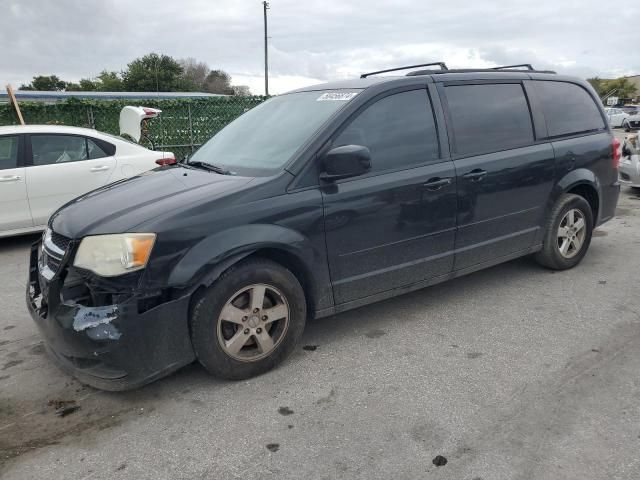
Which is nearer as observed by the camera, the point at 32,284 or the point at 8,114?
the point at 32,284

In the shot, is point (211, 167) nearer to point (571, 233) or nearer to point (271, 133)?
point (271, 133)

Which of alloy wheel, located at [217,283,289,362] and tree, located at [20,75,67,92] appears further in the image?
tree, located at [20,75,67,92]

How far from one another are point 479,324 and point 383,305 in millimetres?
787

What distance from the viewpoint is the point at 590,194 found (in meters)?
5.18

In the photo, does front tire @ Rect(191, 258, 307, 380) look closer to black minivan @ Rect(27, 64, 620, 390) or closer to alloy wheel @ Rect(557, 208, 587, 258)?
black minivan @ Rect(27, 64, 620, 390)

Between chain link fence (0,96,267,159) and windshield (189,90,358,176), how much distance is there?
7198 millimetres

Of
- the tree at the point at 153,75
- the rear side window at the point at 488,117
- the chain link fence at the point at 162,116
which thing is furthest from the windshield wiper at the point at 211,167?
the tree at the point at 153,75

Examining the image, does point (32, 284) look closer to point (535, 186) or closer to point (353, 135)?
point (353, 135)

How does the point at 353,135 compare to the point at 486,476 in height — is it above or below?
above

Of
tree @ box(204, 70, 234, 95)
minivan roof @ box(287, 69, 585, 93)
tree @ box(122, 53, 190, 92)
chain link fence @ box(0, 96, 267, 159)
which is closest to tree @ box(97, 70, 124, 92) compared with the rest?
tree @ box(122, 53, 190, 92)

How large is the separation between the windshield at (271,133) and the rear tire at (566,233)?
7.57 ft

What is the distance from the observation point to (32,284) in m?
3.48

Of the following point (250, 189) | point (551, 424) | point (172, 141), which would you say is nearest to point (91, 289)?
point (250, 189)

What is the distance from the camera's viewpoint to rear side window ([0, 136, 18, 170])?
6.50 metres
